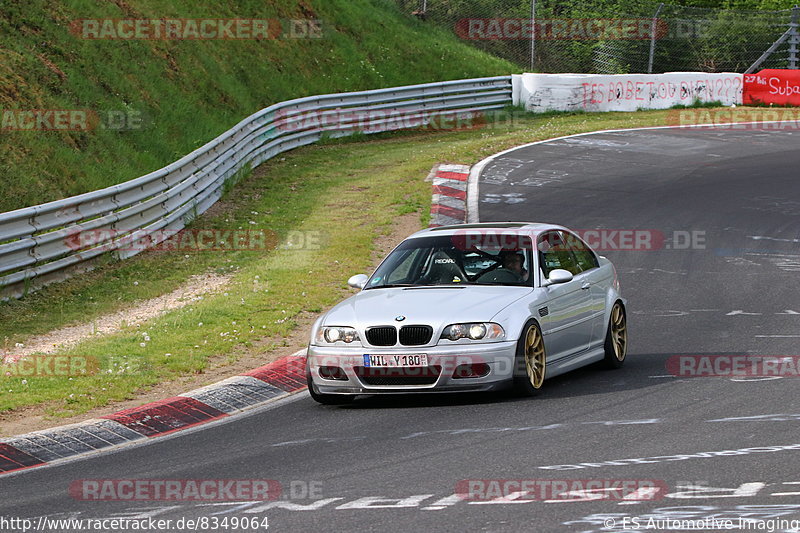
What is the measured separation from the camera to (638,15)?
3841cm

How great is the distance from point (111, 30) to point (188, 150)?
15.6 ft

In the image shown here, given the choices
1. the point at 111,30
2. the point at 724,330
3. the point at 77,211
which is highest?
the point at 111,30

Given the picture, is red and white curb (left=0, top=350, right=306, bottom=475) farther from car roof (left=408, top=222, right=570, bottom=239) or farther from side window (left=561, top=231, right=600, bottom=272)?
side window (left=561, top=231, right=600, bottom=272)

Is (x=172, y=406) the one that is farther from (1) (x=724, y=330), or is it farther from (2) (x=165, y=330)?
(1) (x=724, y=330)

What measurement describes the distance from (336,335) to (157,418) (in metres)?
1.56

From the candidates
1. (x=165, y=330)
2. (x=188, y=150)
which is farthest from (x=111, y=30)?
(x=165, y=330)

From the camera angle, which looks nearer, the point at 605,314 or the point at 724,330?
the point at 605,314

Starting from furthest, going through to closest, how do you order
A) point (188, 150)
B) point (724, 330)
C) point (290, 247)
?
point (188, 150) → point (290, 247) → point (724, 330)

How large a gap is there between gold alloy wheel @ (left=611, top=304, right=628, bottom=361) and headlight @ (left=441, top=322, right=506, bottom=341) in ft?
6.60

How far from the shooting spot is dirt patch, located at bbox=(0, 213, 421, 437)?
952cm

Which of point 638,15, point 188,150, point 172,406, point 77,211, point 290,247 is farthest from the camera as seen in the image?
point 638,15

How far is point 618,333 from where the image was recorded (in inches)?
447
